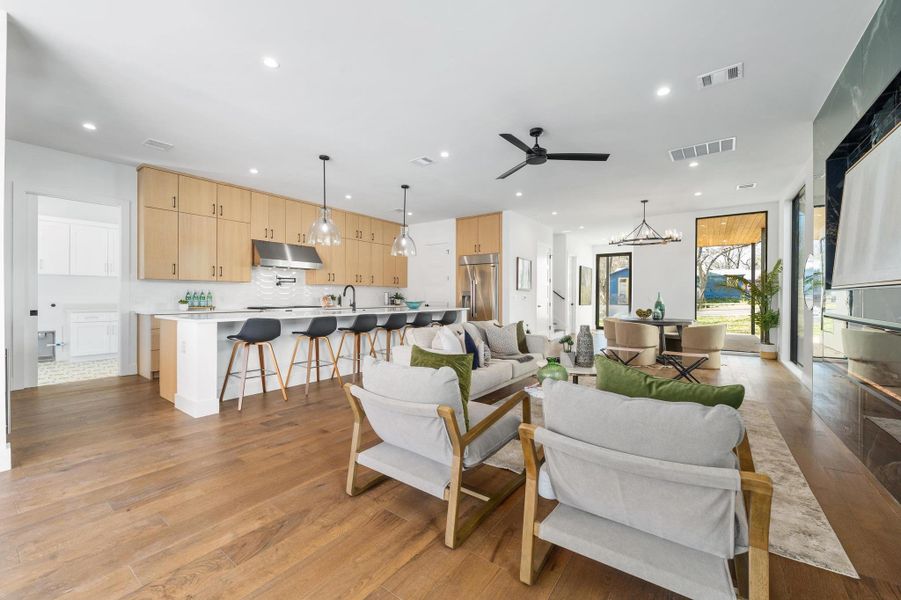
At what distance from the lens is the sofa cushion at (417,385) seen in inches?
71.1

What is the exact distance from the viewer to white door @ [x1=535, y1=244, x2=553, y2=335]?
338 inches

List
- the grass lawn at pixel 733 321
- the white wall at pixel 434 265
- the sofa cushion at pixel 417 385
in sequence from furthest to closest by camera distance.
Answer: the white wall at pixel 434 265, the grass lawn at pixel 733 321, the sofa cushion at pixel 417 385

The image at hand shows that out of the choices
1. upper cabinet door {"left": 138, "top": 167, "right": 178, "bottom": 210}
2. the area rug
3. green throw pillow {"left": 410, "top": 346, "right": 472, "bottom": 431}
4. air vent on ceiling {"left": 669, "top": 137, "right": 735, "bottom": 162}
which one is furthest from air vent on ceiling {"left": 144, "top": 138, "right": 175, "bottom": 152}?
air vent on ceiling {"left": 669, "top": 137, "right": 735, "bottom": 162}

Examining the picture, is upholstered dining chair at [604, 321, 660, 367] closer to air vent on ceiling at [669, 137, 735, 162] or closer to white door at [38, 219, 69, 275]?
air vent on ceiling at [669, 137, 735, 162]

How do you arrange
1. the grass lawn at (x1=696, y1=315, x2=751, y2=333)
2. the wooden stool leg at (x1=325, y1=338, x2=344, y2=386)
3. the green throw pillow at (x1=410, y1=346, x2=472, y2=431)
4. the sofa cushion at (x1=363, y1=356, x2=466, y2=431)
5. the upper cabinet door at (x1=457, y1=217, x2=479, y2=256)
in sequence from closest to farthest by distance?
the sofa cushion at (x1=363, y1=356, x2=466, y2=431) < the green throw pillow at (x1=410, y1=346, x2=472, y2=431) < the wooden stool leg at (x1=325, y1=338, x2=344, y2=386) < the upper cabinet door at (x1=457, y1=217, x2=479, y2=256) < the grass lawn at (x1=696, y1=315, x2=751, y2=333)

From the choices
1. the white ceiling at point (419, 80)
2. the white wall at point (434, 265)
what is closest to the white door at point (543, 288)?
the white wall at point (434, 265)

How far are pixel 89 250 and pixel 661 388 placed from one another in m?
9.19

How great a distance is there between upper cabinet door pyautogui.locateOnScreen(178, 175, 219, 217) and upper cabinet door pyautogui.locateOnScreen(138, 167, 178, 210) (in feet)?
0.23

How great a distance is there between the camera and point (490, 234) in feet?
24.9

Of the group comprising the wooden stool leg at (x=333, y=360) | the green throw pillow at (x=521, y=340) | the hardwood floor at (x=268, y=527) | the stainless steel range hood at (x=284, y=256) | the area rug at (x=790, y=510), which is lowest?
the hardwood floor at (x=268, y=527)

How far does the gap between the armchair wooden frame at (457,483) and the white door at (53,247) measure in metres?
7.62

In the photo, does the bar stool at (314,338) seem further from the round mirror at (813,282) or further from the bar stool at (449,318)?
the round mirror at (813,282)

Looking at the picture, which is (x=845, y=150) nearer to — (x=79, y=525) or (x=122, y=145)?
(x=79, y=525)

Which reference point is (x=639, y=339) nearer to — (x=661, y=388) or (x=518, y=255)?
(x=518, y=255)
